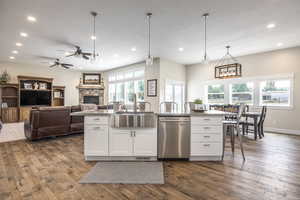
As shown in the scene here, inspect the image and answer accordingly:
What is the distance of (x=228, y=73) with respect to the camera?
17.3 ft

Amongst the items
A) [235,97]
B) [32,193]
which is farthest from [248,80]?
[32,193]

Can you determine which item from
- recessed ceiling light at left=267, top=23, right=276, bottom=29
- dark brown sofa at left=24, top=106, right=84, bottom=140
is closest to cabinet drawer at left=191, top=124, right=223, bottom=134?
recessed ceiling light at left=267, top=23, right=276, bottom=29

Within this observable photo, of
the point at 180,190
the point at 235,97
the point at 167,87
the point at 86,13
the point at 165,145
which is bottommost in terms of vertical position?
the point at 180,190

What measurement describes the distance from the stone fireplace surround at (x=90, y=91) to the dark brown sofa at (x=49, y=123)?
16.0 feet

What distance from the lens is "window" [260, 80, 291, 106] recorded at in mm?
5383

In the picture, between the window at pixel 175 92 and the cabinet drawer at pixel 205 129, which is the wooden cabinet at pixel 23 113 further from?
the cabinet drawer at pixel 205 129

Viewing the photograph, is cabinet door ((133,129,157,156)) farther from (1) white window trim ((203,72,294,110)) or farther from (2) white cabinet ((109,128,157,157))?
(1) white window trim ((203,72,294,110))

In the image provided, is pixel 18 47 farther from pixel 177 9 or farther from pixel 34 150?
pixel 177 9

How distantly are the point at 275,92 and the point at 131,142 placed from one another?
583 centimetres

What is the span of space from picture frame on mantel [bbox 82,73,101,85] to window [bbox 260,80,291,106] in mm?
8736

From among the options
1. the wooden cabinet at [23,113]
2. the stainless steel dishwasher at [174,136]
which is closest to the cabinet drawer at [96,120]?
the stainless steel dishwasher at [174,136]

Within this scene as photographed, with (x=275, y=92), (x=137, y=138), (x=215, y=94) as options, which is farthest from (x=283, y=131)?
(x=137, y=138)

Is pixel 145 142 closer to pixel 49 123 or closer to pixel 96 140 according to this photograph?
pixel 96 140

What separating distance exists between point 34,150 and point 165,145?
3.08 meters
